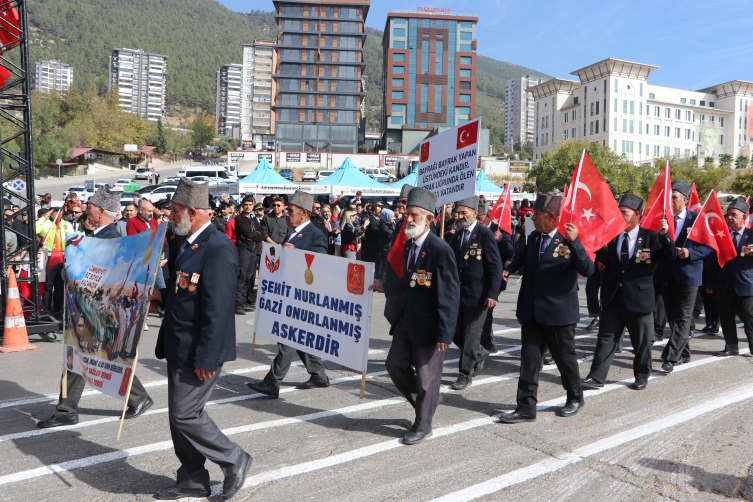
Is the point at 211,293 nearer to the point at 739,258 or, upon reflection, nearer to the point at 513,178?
the point at 739,258

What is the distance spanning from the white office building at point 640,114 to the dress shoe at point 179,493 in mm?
99502

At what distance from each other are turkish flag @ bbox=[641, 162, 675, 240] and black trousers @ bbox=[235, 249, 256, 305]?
271 inches

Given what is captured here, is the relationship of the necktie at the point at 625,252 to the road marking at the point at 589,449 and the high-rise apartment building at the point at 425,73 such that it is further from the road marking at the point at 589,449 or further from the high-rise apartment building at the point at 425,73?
the high-rise apartment building at the point at 425,73

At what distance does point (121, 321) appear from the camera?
14.2 feet

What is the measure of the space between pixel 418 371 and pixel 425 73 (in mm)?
104446

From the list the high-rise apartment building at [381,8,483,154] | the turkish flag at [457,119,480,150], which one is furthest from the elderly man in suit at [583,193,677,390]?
the high-rise apartment building at [381,8,483,154]

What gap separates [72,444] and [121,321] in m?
1.17

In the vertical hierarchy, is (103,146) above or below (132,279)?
above

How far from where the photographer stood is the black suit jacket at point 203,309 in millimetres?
3584

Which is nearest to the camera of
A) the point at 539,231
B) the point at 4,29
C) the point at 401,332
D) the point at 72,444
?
the point at 72,444

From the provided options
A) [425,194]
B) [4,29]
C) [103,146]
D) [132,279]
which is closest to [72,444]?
[132,279]

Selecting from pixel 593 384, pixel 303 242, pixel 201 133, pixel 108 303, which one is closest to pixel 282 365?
pixel 303 242

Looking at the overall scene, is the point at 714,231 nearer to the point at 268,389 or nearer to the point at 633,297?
the point at 633,297

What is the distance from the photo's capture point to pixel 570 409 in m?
5.38
